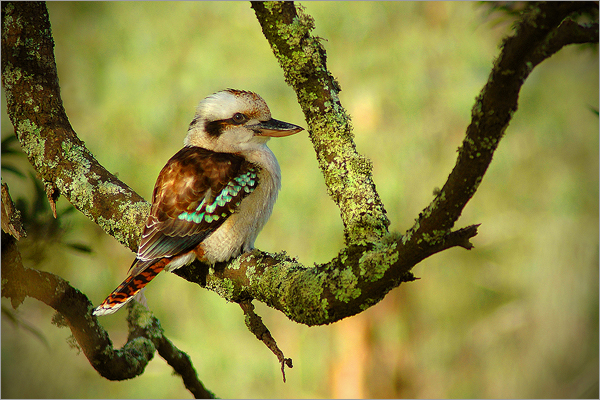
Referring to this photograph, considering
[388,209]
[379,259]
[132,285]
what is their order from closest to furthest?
[379,259], [132,285], [388,209]

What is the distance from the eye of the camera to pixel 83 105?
577cm

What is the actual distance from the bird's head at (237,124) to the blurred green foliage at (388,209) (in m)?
2.82

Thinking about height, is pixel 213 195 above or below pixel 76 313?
above

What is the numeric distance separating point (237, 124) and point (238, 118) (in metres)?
0.02

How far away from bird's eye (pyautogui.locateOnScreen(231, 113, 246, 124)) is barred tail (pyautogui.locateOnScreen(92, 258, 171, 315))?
596 millimetres

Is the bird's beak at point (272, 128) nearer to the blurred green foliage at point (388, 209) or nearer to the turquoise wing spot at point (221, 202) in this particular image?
the turquoise wing spot at point (221, 202)

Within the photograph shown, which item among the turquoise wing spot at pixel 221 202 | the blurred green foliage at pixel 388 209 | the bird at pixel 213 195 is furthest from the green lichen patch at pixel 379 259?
the blurred green foliage at pixel 388 209

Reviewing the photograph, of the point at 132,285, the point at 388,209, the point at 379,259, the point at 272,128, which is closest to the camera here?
the point at 379,259

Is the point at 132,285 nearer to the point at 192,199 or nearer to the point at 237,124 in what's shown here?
the point at 192,199

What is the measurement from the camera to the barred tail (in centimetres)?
159

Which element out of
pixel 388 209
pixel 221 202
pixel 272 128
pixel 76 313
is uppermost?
pixel 388 209

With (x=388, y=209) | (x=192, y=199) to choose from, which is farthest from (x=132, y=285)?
(x=388, y=209)

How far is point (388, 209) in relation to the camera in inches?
189

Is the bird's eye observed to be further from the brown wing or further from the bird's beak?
the brown wing
